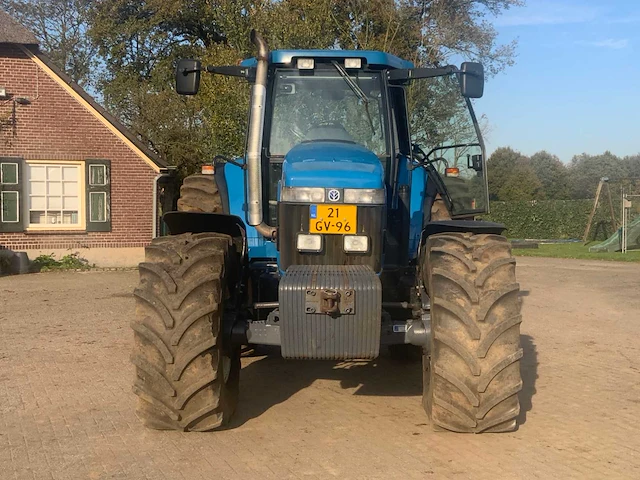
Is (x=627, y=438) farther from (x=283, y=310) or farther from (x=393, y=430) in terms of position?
(x=283, y=310)

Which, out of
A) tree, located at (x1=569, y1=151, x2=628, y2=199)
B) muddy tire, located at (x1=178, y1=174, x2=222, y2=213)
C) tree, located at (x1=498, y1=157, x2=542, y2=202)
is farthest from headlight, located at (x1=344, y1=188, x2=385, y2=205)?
tree, located at (x1=569, y1=151, x2=628, y2=199)

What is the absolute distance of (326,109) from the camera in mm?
6543

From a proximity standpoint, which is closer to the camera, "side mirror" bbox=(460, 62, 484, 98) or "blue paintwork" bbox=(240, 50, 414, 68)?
"side mirror" bbox=(460, 62, 484, 98)

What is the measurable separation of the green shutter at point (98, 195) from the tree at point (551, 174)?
209 ft

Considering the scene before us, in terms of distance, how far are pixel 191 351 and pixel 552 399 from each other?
314cm

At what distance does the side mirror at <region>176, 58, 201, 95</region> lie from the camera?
6484 millimetres

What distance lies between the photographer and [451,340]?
5047mm

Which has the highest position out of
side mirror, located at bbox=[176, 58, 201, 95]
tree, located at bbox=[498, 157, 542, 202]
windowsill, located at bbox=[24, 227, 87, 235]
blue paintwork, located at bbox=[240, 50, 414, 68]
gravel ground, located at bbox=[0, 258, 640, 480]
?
tree, located at bbox=[498, 157, 542, 202]

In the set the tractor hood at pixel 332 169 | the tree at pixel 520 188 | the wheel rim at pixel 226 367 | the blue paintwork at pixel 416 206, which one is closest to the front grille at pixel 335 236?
the tractor hood at pixel 332 169

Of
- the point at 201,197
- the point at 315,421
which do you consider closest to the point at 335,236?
the point at 315,421

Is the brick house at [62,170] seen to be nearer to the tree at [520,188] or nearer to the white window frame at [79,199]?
the white window frame at [79,199]

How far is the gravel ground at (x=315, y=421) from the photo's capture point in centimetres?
471

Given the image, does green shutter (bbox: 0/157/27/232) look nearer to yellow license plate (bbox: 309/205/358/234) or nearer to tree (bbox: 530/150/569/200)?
yellow license plate (bbox: 309/205/358/234)

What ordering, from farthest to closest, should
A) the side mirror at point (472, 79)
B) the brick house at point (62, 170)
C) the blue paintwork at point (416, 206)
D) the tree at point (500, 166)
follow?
the tree at point (500, 166) → the brick house at point (62, 170) → the blue paintwork at point (416, 206) → the side mirror at point (472, 79)
